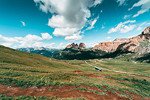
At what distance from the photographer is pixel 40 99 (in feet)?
33.7

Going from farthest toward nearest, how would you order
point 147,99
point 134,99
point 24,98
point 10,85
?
1. point 147,99
2. point 134,99
3. point 10,85
4. point 24,98

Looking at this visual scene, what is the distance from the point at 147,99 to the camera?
1753cm

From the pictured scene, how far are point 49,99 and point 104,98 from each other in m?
11.4

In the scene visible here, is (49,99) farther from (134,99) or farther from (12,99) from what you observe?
(134,99)

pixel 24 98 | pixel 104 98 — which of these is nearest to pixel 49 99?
pixel 24 98

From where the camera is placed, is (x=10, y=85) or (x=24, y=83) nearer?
(x=10, y=85)

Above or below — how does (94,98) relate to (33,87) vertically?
below

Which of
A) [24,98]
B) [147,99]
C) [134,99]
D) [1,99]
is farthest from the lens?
[147,99]

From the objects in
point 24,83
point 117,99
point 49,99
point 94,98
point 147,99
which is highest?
point 24,83

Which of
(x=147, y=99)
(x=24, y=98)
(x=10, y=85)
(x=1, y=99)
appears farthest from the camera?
(x=147, y=99)

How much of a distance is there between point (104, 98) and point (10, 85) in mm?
19898

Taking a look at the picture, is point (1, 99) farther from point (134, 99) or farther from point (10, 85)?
point (134, 99)

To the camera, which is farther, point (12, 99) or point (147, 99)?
point (147, 99)

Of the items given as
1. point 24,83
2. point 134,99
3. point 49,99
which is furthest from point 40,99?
point 134,99
